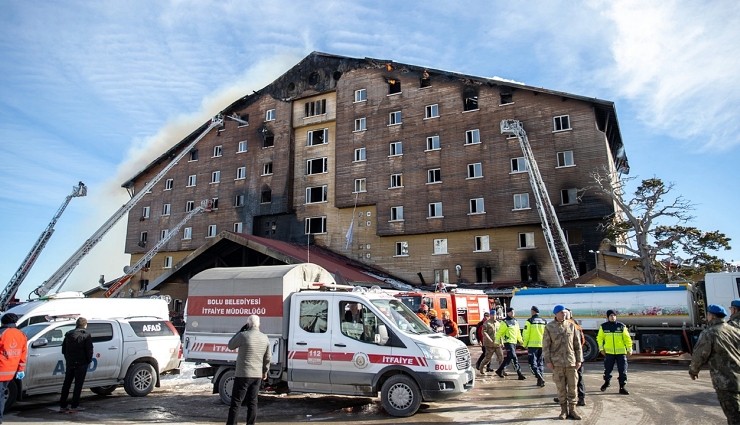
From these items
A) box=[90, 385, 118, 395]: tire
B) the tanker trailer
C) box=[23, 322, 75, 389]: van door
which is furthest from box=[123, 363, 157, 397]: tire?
the tanker trailer

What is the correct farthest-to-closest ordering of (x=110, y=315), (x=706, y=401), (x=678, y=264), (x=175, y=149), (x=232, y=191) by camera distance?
(x=175, y=149) < (x=232, y=191) < (x=678, y=264) < (x=110, y=315) < (x=706, y=401)

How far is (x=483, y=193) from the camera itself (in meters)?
33.2

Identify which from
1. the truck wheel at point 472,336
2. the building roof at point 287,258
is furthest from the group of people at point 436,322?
the building roof at point 287,258

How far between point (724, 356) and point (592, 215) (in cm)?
2522

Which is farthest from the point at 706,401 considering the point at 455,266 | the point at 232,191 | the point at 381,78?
the point at 232,191

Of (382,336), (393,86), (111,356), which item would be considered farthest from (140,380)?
(393,86)

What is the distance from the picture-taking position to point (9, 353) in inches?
313

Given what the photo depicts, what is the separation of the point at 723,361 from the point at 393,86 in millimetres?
34286

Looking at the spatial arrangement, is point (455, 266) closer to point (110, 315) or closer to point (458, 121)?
point (458, 121)

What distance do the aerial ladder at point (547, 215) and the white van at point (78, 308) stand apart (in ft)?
69.6

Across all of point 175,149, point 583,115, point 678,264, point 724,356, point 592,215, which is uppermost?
point 175,149

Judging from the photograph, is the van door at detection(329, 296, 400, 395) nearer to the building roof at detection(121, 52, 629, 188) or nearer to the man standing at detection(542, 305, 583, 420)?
the man standing at detection(542, 305, 583, 420)

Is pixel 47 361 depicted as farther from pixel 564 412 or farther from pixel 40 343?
pixel 564 412

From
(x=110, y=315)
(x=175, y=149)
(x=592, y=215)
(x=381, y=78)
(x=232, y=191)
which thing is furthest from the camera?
(x=175, y=149)
